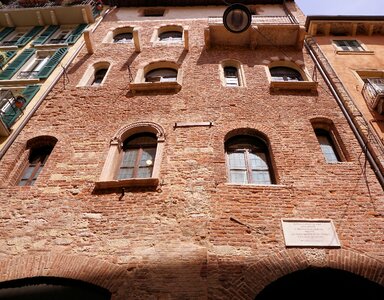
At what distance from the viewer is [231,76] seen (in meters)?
10.0

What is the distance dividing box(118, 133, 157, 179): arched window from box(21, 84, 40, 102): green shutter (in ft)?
11.3

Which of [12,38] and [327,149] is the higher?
[12,38]

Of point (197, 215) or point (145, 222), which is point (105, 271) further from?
point (197, 215)

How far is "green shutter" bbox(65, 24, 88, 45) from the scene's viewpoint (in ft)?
39.9

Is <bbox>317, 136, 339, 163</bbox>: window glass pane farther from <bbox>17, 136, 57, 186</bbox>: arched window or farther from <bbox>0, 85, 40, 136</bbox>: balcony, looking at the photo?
<bbox>0, 85, 40, 136</bbox>: balcony

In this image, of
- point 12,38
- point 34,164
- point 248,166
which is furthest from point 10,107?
point 12,38

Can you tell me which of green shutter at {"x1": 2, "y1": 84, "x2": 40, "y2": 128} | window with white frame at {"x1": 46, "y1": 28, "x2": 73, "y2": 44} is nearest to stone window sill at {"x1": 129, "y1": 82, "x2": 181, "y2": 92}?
green shutter at {"x1": 2, "y1": 84, "x2": 40, "y2": 128}

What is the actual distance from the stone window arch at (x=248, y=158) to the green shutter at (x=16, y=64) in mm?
7547

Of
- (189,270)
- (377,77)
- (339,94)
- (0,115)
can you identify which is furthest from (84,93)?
(377,77)

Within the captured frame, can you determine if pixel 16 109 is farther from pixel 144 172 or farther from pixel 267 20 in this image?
pixel 267 20

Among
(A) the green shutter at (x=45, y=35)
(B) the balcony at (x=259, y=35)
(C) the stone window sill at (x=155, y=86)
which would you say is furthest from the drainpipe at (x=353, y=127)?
(A) the green shutter at (x=45, y=35)

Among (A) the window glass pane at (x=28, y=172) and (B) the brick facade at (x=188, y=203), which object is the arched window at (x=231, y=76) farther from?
(A) the window glass pane at (x=28, y=172)

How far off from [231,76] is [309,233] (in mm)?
6066

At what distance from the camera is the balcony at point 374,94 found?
306 inches
